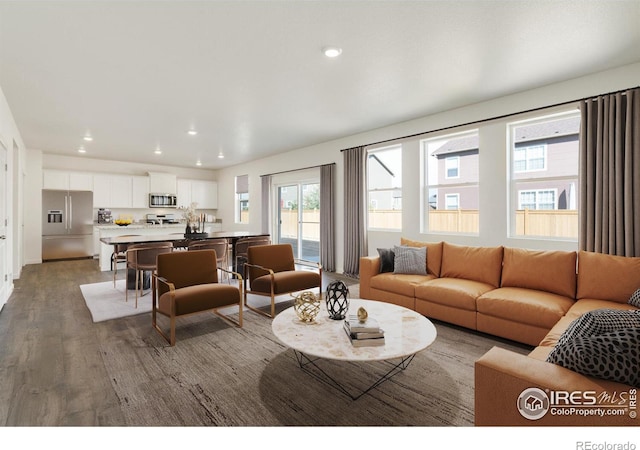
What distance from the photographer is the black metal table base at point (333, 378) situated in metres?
2.16

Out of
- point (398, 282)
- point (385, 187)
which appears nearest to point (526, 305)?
point (398, 282)

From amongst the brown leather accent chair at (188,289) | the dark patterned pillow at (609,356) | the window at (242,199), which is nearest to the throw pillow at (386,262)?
the brown leather accent chair at (188,289)

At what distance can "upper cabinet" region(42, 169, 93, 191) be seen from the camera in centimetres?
757

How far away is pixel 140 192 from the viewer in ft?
29.1

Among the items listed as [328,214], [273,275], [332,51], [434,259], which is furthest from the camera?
[328,214]

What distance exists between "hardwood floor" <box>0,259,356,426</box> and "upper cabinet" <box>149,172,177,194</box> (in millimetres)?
4674

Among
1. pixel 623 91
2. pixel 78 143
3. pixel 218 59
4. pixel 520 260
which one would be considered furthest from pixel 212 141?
pixel 623 91

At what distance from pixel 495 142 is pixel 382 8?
2.72 metres

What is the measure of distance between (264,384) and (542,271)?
283cm

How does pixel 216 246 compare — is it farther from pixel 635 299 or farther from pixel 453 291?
pixel 635 299

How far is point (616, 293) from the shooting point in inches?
110

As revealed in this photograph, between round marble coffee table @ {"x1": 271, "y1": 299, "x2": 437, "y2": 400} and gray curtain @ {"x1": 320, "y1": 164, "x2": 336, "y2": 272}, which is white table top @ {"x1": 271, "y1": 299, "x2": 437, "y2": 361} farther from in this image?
gray curtain @ {"x1": 320, "y1": 164, "x2": 336, "y2": 272}

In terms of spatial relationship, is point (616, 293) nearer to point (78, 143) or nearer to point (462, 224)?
point (462, 224)

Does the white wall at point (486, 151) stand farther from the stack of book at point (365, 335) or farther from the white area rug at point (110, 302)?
the white area rug at point (110, 302)
